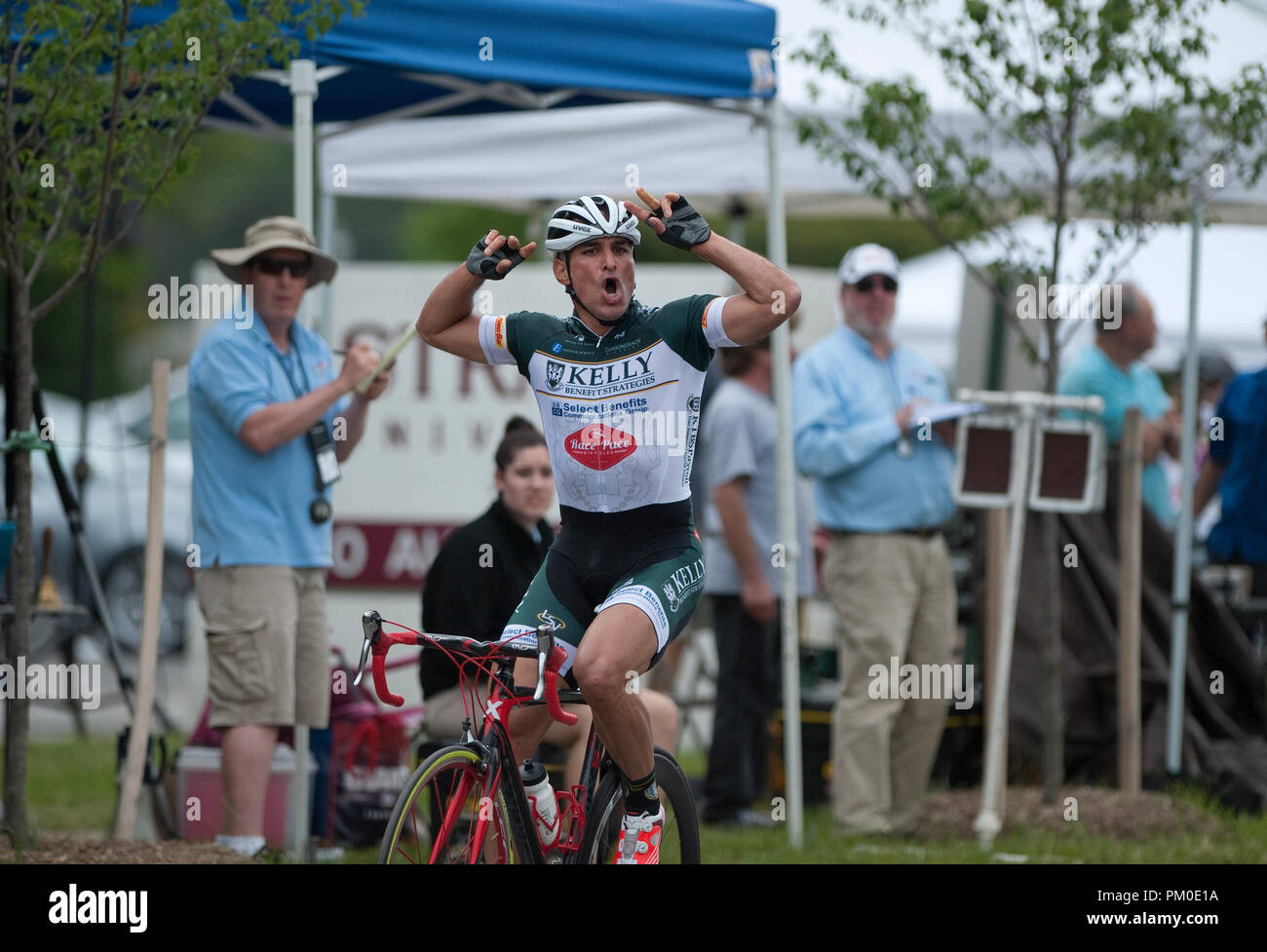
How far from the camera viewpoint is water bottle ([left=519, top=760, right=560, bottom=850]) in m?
4.63

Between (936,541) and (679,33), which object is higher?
(679,33)

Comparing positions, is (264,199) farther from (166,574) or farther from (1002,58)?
(1002,58)

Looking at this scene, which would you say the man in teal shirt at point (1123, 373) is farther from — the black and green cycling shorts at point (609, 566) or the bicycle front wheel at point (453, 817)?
the bicycle front wheel at point (453, 817)

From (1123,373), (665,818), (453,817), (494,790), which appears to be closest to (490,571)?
(665,818)

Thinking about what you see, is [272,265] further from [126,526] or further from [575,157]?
[126,526]

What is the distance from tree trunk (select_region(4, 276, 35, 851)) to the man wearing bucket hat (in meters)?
0.69

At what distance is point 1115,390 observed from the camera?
8180 millimetres

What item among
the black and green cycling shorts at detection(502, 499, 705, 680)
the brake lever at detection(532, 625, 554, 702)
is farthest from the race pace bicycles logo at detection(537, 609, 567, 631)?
the brake lever at detection(532, 625, 554, 702)

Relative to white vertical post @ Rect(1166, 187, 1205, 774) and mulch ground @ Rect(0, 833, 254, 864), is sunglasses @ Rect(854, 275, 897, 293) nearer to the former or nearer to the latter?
white vertical post @ Rect(1166, 187, 1205, 774)

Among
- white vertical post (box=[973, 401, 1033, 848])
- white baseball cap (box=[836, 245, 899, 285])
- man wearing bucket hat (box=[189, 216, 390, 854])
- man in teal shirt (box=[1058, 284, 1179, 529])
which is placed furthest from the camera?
man in teal shirt (box=[1058, 284, 1179, 529])

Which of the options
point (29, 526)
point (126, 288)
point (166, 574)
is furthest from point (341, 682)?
point (126, 288)

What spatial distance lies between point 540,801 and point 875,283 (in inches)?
139

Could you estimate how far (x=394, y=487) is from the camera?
942 centimetres
